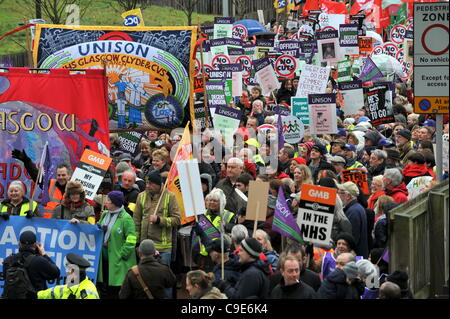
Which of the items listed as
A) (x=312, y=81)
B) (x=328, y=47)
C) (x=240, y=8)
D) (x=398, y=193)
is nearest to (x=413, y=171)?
(x=398, y=193)

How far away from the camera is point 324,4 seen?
3519 centimetres

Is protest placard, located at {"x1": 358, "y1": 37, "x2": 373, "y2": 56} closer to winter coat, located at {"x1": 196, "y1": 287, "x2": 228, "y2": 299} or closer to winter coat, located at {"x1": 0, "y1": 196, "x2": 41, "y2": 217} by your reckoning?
winter coat, located at {"x1": 0, "y1": 196, "x2": 41, "y2": 217}

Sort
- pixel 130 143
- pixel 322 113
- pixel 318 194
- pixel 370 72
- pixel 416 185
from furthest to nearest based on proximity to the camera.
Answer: pixel 370 72 < pixel 130 143 < pixel 322 113 < pixel 416 185 < pixel 318 194

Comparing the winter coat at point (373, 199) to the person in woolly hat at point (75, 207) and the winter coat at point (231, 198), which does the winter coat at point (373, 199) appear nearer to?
the winter coat at point (231, 198)

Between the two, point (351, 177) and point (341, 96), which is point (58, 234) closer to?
point (351, 177)

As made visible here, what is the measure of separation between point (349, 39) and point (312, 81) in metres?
4.89

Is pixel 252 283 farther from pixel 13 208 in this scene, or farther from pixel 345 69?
pixel 345 69

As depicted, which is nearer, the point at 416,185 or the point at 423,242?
the point at 423,242

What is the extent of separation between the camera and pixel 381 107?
1873 centimetres

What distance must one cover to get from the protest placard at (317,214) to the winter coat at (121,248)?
2100 millimetres

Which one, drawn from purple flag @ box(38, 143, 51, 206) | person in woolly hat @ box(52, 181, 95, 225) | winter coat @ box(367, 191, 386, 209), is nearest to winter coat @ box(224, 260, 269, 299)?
person in woolly hat @ box(52, 181, 95, 225)

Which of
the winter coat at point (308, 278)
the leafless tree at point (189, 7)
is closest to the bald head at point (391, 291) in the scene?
the winter coat at point (308, 278)

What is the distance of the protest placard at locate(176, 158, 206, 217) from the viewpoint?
37.9 ft

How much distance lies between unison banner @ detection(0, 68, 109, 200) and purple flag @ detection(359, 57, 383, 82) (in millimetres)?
10472
